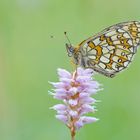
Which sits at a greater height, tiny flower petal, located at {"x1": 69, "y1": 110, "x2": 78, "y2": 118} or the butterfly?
the butterfly

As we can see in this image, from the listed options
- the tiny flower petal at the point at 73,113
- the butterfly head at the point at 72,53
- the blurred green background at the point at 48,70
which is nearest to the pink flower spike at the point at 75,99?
the tiny flower petal at the point at 73,113

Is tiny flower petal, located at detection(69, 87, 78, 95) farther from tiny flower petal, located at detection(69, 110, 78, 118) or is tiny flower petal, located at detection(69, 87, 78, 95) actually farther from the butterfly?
the butterfly

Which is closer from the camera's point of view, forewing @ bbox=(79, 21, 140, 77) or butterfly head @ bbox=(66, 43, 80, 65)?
butterfly head @ bbox=(66, 43, 80, 65)

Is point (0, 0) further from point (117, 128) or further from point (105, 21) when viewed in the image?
point (117, 128)

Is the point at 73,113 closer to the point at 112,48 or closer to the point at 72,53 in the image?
the point at 72,53

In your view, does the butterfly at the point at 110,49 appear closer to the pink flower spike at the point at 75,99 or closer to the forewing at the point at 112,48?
the forewing at the point at 112,48

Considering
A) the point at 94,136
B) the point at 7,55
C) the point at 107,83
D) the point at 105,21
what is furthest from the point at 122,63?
the point at 105,21

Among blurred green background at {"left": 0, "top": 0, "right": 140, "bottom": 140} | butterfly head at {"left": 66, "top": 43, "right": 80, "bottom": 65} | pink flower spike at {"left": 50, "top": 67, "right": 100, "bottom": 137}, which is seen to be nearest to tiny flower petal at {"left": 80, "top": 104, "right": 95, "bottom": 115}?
pink flower spike at {"left": 50, "top": 67, "right": 100, "bottom": 137}
